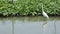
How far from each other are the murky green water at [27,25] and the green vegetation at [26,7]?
0.13 meters

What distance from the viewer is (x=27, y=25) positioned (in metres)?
5.96

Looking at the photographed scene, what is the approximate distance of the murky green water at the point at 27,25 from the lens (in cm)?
592

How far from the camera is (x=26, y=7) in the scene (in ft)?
20.1

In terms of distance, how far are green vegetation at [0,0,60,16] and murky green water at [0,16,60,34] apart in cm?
13

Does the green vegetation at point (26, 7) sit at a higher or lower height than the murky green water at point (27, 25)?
higher

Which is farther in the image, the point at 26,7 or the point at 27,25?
the point at 26,7

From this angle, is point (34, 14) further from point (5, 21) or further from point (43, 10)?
point (5, 21)

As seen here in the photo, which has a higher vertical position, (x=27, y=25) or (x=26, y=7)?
(x=26, y=7)

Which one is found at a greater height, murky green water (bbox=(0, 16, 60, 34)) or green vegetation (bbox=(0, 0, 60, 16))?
green vegetation (bbox=(0, 0, 60, 16))

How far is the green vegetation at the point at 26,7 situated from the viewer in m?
6.02

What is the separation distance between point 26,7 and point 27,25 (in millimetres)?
470

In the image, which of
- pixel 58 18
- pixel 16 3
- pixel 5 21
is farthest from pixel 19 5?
pixel 58 18

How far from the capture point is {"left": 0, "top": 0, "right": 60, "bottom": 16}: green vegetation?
6016 millimetres

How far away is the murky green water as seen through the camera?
592cm
